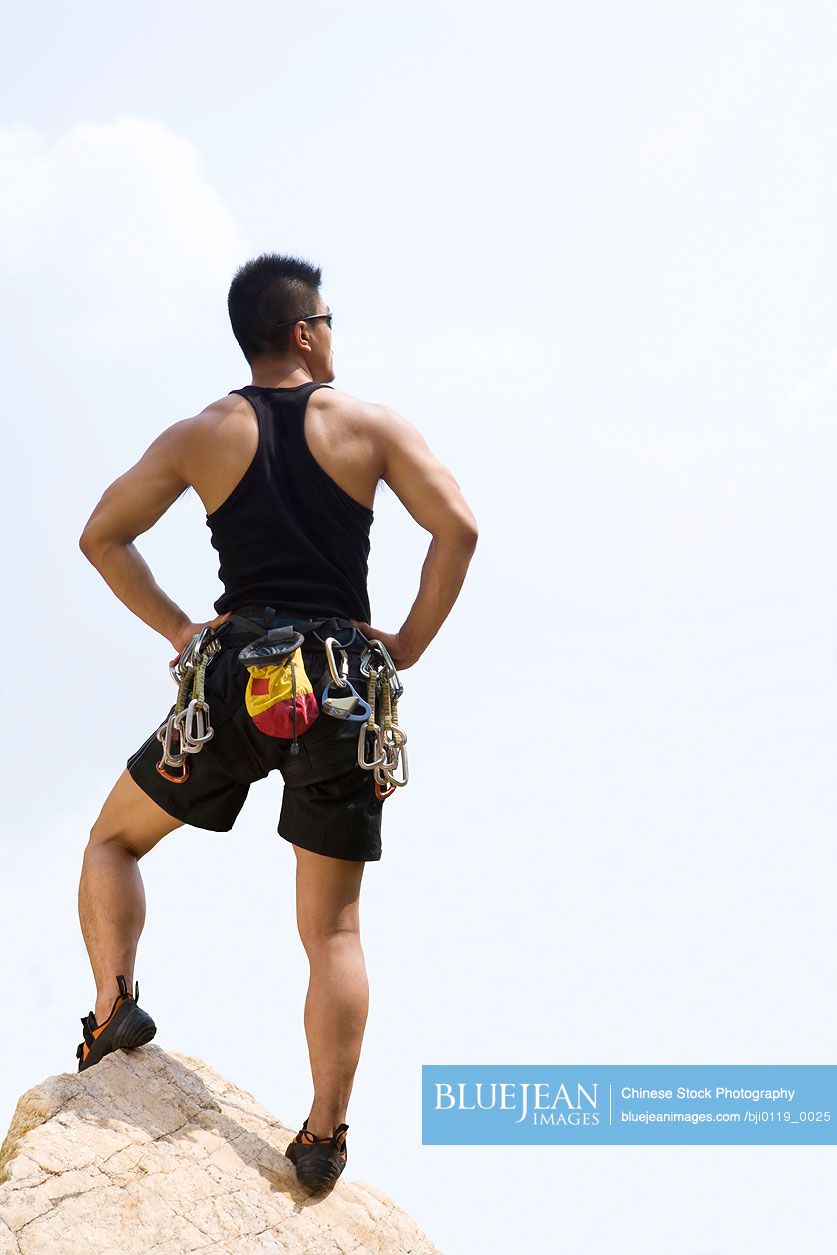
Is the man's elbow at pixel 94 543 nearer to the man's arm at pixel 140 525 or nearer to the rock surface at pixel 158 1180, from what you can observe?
the man's arm at pixel 140 525

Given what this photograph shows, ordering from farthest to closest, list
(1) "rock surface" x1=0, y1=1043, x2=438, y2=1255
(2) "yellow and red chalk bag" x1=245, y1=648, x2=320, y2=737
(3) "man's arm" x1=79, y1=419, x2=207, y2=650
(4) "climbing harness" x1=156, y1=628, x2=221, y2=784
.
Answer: (3) "man's arm" x1=79, y1=419, x2=207, y2=650, (4) "climbing harness" x1=156, y1=628, x2=221, y2=784, (2) "yellow and red chalk bag" x1=245, y1=648, x2=320, y2=737, (1) "rock surface" x1=0, y1=1043, x2=438, y2=1255

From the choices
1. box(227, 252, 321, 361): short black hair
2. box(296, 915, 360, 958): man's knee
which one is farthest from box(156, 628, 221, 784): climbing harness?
box(227, 252, 321, 361): short black hair

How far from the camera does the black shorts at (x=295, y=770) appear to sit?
4.83 metres

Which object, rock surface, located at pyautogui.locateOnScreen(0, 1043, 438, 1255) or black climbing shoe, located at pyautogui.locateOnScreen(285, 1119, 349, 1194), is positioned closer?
rock surface, located at pyautogui.locateOnScreen(0, 1043, 438, 1255)

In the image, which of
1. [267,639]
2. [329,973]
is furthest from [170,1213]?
[267,639]

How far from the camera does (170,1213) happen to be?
15.1ft

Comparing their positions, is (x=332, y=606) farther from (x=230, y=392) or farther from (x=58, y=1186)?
(x=58, y=1186)

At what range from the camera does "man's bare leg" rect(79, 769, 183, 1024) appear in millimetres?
5023

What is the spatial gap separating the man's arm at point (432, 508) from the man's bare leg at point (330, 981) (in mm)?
941

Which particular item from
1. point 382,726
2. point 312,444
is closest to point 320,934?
point 382,726

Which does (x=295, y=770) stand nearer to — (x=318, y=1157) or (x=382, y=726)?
(x=382, y=726)

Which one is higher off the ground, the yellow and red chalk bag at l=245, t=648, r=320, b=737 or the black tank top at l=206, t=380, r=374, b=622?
the black tank top at l=206, t=380, r=374, b=622

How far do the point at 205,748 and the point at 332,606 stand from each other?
0.64 meters

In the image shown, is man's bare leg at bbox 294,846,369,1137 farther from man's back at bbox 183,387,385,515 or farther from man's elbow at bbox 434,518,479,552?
man's back at bbox 183,387,385,515
